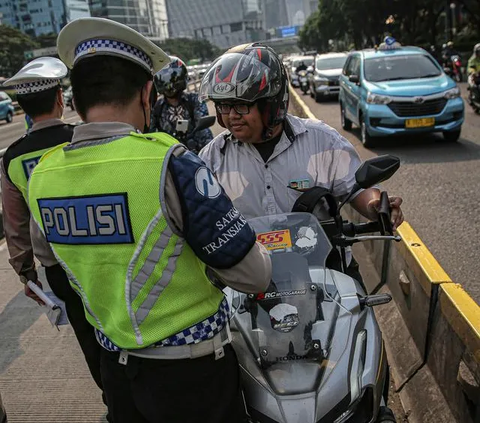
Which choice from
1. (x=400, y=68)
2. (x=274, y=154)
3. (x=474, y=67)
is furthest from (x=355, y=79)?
(x=274, y=154)

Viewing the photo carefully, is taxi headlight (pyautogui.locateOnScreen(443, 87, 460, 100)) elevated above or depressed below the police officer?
below

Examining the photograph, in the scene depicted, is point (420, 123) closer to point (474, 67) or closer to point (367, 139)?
point (367, 139)

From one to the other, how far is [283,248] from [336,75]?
17616 mm

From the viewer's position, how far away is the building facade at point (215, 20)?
452 ft

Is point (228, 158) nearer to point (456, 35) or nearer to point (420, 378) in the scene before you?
point (420, 378)

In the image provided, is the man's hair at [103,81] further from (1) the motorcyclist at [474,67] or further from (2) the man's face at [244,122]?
(1) the motorcyclist at [474,67]

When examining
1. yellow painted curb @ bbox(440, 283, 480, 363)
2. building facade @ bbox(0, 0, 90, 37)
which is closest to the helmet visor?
yellow painted curb @ bbox(440, 283, 480, 363)

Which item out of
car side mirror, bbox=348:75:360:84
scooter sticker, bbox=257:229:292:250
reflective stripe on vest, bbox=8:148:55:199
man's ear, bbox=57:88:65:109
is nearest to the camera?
scooter sticker, bbox=257:229:292:250

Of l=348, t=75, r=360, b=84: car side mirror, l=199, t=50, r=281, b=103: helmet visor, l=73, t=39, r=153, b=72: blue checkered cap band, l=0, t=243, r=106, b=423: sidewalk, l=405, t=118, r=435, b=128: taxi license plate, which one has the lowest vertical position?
l=0, t=243, r=106, b=423: sidewalk

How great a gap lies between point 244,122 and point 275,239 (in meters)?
0.67

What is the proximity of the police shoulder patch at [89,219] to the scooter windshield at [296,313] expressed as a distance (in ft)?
1.84

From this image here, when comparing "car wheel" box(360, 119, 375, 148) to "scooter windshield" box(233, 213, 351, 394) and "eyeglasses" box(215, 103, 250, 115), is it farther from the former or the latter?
"scooter windshield" box(233, 213, 351, 394)

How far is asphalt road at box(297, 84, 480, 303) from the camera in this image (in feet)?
15.3

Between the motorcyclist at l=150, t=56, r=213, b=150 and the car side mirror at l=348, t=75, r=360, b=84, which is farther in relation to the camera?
the car side mirror at l=348, t=75, r=360, b=84
